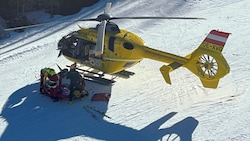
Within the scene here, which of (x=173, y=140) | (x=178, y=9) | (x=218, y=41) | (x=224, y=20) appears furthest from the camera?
(x=178, y=9)

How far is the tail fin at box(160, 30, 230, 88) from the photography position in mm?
14625

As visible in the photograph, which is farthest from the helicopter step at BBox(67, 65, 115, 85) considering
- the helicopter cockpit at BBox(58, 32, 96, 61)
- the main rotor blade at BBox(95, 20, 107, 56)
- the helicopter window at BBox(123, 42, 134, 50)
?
the main rotor blade at BBox(95, 20, 107, 56)

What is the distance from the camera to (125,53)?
52.3 ft

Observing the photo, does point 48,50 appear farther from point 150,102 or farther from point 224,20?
point 224,20

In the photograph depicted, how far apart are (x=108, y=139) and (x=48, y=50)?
22.9 feet

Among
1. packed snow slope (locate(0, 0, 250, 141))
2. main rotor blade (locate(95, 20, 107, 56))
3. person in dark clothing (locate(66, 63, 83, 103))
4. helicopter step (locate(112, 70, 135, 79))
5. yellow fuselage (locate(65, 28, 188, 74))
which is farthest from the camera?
helicopter step (locate(112, 70, 135, 79))

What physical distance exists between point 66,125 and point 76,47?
352cm

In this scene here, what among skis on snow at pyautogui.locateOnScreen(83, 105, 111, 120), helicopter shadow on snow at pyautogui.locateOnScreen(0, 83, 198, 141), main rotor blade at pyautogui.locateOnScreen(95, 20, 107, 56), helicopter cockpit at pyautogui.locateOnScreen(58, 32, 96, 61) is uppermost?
main rotor blade at pyautogui.locateOnScreen(95, 20, 107, 56)

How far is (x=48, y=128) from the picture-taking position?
14250mm

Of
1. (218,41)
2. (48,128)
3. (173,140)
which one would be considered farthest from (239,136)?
(48,128)

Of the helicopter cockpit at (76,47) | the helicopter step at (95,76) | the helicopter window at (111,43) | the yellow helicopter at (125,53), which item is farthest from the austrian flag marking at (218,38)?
the helicopter cockpit at (76,47)

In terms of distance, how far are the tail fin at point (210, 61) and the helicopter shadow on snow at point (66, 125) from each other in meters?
1.37

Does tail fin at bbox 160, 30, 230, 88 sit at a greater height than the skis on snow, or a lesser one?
greater

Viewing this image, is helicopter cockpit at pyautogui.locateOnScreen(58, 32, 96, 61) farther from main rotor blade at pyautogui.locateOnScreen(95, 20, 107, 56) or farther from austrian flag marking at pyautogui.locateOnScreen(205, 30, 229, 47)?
austrian flag marking at pyautogui.locateOnScreen(205, 30, 229, 47)
